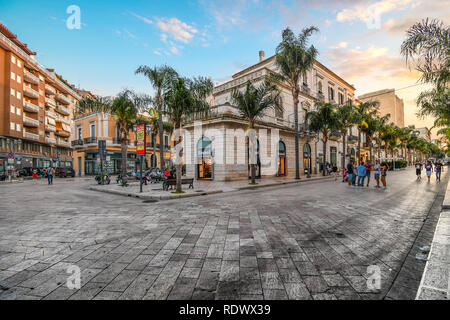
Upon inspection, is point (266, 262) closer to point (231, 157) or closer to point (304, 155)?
point (231, 157)

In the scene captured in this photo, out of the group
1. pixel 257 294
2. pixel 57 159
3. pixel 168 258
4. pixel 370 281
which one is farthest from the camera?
pixel 57 159

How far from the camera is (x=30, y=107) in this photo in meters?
36.6

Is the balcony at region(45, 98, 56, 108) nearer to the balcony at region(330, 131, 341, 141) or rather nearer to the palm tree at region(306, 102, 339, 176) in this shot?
the palm tree at region(306, 102, 339, 176)

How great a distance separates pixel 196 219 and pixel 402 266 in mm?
4372

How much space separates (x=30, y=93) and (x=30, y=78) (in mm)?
2730

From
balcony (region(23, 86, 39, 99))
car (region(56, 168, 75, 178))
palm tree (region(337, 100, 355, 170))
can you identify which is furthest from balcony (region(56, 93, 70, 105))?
palm tree (region(337, 100, 355, 170))

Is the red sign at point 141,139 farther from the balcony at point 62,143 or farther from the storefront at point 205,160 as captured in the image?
the balcony at point 62,143

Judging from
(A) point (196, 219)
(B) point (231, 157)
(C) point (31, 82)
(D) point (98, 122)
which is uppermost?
(C) point (31, 82)

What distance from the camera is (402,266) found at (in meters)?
3.05

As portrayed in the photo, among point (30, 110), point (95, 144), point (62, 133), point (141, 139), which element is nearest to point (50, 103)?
point (30, 110)

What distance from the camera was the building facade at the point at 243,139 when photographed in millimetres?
20062

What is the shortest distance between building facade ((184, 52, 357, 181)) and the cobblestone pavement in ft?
46.4

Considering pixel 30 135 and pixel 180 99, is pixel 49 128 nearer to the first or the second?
pixel 30 135

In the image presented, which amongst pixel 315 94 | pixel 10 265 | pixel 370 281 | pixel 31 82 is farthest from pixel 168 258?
pixel 31 82
